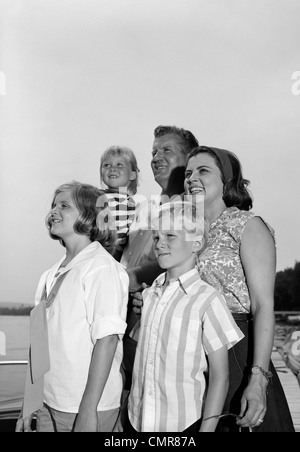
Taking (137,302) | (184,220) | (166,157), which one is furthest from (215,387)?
(166,157)

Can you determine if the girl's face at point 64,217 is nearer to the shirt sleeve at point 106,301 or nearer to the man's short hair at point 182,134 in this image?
the shirt sleeve at point 106,301

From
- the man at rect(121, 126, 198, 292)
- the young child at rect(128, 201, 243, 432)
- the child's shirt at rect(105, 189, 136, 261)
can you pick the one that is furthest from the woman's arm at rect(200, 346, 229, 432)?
the child's shirt at rect(105, 189, 136, 261)

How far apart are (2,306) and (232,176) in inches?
58.4

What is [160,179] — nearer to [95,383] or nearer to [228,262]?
[228,262]

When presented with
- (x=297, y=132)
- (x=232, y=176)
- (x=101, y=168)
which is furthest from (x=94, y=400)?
(x=297, y=132)

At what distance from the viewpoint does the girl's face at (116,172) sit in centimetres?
255

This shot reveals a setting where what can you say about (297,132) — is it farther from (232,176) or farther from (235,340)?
(235,340)

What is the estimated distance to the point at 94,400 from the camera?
5.29ft

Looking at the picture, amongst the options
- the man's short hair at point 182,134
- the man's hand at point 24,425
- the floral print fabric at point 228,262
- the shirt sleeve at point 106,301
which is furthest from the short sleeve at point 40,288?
the man's short hair at point 182,134

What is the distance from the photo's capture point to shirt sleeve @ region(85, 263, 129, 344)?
5.42 feet

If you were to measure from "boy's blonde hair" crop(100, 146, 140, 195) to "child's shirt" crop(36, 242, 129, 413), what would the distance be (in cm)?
92

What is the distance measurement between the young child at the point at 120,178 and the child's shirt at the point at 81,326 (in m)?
0.65

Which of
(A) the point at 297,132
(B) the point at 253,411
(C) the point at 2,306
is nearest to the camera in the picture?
(B) the point at 253,411

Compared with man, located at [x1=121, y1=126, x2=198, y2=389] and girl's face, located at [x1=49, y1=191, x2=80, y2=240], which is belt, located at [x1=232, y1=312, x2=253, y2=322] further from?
girl's face, located at [x1=49, y1=191, x2=80, y2=240]
